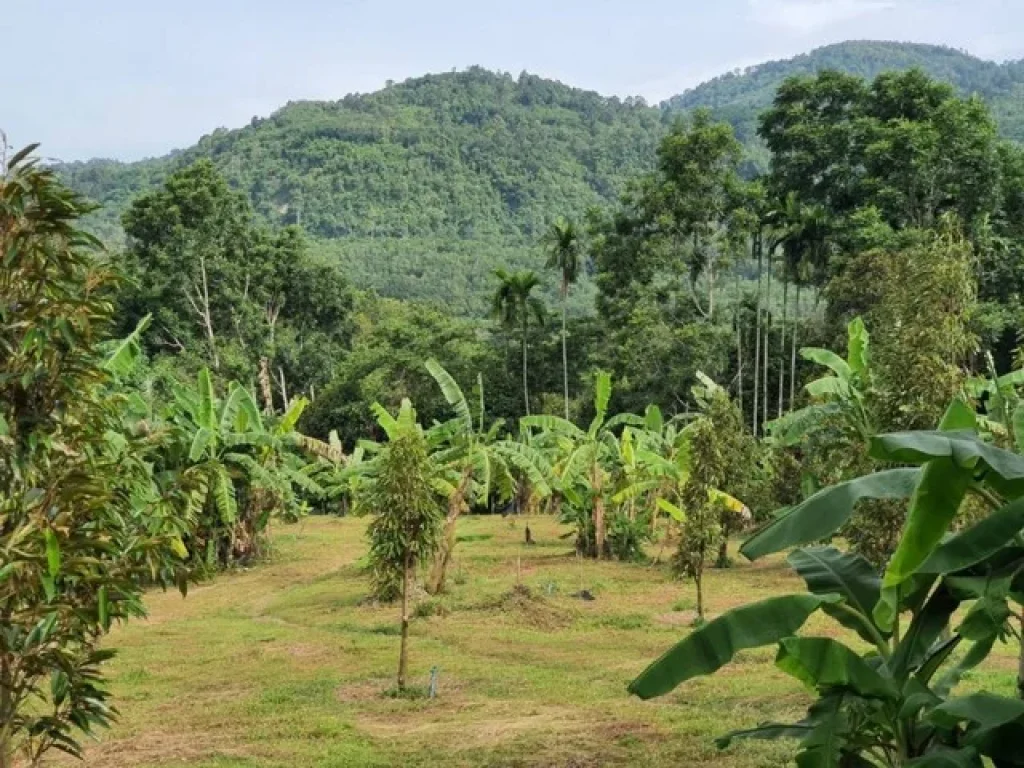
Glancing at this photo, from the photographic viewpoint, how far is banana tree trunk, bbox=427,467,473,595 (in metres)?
19.3

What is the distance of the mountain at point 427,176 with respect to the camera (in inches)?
3748

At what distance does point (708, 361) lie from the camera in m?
36.9

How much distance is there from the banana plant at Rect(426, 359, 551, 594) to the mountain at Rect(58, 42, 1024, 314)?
209 feet

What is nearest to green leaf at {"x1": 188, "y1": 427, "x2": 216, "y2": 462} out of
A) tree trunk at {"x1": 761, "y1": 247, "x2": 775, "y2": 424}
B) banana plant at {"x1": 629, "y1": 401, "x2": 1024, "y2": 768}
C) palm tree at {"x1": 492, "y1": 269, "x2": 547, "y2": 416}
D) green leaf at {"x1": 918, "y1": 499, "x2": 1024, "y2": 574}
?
banana plant at {"x1": 629, "y1": 401, "x2": 1024, "y2": 768}

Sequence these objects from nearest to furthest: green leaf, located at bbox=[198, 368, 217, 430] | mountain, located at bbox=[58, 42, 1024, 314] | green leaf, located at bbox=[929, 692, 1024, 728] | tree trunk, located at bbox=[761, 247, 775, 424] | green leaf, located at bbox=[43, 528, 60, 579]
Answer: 1. green leaf, located at bbox=[929, 692, 1024, 728]
2. green leaf, located at bbox=[43, 528, 60, 579]
3. green leaf, located at bbox=[198, 368, 217, 430]
4. tree trunk, located at bbox=[761, 247, 775, 424]
5. mountain, located at bbox=[58, 42, 1024, 314]

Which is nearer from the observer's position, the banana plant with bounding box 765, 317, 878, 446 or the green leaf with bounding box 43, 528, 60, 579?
the green leaf with bounding box 43, 528, 60, 579

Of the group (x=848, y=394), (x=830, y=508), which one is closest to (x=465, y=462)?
(x=848, y=394)

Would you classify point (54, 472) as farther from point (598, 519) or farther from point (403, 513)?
point (598, 519)

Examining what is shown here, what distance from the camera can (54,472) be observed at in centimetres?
488

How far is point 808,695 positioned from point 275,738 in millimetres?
5716

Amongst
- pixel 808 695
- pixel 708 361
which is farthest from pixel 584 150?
pixel 808 695

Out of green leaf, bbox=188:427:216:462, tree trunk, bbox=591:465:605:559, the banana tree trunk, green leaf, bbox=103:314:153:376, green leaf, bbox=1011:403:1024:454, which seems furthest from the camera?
tree trunk, bbox=591:465:605:559

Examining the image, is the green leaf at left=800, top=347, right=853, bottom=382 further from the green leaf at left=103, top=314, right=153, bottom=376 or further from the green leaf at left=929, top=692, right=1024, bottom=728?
the green leaf at left=929, top=692, right=1024, bottom=728

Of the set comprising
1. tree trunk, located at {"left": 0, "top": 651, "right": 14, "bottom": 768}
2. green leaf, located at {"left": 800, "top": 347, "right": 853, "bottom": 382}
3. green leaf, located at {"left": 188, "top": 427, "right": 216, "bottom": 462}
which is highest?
green leaf, located at {"left": 800, "top": 347, "right": 853, "bottom": 382}
